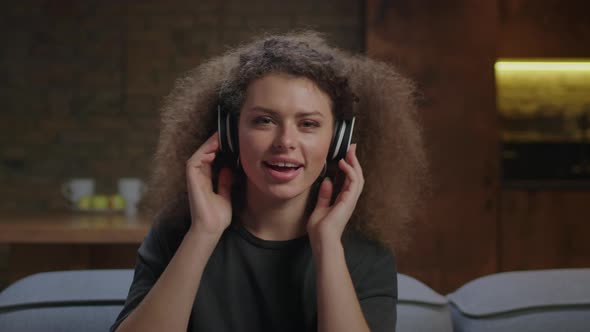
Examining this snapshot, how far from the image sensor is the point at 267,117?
1.16m

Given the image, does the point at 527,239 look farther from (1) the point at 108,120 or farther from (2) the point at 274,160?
(2) the point at 274,160

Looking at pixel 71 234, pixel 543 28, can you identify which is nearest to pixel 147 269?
pixel 71 234

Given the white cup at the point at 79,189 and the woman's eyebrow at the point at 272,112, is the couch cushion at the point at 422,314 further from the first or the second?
the white cup at the point at 79,189

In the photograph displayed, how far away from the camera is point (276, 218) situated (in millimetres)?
1254

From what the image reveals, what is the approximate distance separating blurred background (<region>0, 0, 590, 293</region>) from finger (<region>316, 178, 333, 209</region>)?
2.35 m

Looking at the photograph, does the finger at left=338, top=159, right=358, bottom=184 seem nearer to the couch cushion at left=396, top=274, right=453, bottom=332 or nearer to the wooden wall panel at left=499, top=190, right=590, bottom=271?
the couch cushion at left=396, top=274, right=453, bottom=332

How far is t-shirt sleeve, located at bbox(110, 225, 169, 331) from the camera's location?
1.18 m

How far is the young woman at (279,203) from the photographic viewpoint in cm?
113

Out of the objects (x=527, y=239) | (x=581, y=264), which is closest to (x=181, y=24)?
(x=527, y=239)

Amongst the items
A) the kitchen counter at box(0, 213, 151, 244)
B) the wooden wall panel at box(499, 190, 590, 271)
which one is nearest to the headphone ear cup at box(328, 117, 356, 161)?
the kitchen counter at box(0, 213, 151, 244)

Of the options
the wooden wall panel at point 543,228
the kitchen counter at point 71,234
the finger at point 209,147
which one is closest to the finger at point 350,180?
the finger at point 209,147

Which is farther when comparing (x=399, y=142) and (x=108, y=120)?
(x=108, y=120)

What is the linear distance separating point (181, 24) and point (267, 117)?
2756mm

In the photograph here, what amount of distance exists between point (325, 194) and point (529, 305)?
1.48 feet
